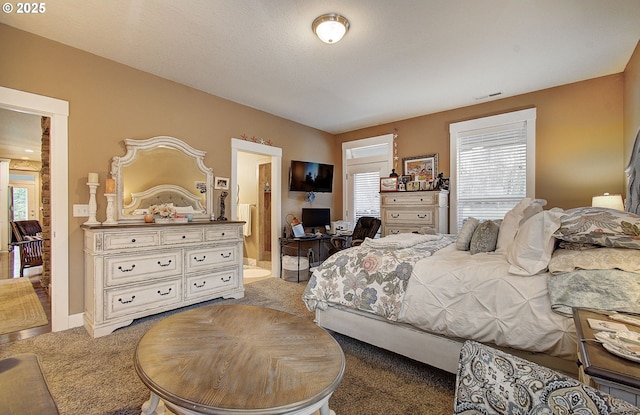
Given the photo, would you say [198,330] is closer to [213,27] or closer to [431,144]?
[213,27]

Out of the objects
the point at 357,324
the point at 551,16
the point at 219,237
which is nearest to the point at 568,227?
the point at 357,324

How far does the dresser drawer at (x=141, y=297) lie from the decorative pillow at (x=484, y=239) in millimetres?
3027

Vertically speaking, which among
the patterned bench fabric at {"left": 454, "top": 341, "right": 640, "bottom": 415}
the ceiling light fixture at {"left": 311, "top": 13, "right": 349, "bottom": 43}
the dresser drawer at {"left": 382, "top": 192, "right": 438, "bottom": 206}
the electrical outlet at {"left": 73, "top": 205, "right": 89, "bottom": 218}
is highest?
the ceiling light fixture at {"left": 311, "top": 13, "right": 349, "bottom": 43}

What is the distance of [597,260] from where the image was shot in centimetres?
155

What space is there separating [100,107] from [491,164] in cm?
495

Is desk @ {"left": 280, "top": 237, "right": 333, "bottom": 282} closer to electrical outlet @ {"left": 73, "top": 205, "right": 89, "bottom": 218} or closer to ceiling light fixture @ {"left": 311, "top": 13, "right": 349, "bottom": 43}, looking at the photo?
electrical outlet @ {"left": 73, "top": 205, "right": 89, "bottom": 218}

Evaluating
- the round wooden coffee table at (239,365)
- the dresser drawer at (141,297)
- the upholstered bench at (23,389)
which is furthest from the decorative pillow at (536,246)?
the dresser drawer at (141,297)

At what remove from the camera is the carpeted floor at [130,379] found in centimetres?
172

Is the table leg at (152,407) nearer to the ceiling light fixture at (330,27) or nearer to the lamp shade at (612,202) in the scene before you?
the ceiling light fixture at (330,27)

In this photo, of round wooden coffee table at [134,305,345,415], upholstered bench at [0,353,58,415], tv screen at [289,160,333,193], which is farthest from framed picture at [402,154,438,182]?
upholstered bench at [0,353,58,415]

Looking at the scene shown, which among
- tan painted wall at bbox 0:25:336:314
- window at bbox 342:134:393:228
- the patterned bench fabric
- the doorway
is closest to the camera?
the patterned bench fabric

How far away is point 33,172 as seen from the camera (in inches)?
321

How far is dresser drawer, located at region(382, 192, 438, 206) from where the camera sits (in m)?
4.20

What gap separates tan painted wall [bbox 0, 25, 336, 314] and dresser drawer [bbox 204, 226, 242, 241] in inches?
25.3
